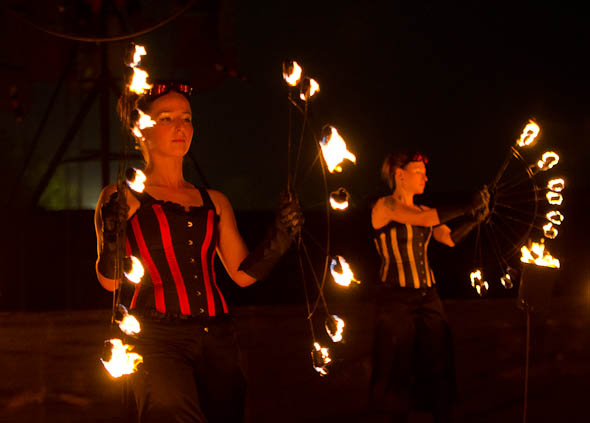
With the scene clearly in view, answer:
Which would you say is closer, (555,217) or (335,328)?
(335,328)

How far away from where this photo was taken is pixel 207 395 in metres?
2.83

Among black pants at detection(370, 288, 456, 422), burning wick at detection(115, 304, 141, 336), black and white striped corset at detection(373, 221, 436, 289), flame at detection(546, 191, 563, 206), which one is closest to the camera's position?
burning wick at detection(115, 304, 141, 336)

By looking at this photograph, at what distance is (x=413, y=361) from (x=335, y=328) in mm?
1897

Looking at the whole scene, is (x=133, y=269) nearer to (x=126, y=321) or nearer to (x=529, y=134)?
(x=126, y=321)

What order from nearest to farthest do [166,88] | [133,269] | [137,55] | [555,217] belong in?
[133,269] < [137,55] < [166,88] < [555,217]

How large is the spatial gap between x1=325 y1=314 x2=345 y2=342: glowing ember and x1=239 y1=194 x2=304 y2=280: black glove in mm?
405

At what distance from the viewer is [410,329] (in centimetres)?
456

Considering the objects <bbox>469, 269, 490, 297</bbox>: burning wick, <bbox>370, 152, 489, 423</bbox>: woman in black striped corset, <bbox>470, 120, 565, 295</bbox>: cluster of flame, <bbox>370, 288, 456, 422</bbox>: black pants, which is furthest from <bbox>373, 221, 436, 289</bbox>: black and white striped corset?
<bbox>470, 120, 565, 295</bbox>: cluster of flame

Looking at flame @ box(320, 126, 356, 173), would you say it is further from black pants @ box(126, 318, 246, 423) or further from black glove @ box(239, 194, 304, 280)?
black pants @ box(126, 318, 246, 423)

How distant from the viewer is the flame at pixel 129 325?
2717mm

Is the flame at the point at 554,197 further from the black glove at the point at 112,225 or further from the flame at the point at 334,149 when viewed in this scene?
the black glove at the point at 112,225

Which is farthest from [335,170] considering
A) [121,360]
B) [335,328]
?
Answer: [121,360]

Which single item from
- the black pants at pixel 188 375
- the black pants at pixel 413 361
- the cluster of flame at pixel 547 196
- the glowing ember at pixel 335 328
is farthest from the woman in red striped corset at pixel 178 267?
the cluster of flame at pixel 547 196

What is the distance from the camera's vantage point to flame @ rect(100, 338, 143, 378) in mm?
Answer: 2609
